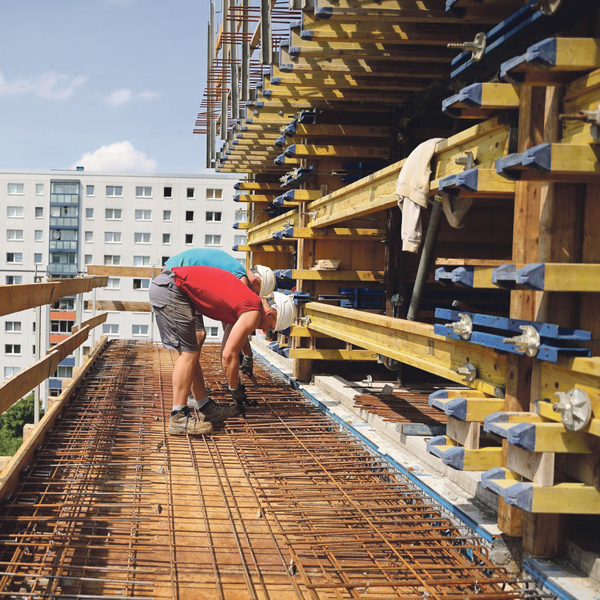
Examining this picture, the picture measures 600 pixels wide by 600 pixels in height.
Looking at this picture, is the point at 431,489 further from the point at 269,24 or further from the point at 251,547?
the point at 269,24

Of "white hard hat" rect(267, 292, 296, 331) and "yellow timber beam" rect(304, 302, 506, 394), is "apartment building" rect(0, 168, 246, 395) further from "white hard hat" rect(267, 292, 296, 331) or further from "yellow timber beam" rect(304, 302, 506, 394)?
"yellow timber beam" rect(304, 302, 506, 394)

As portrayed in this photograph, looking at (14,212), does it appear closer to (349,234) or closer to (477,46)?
(349,234)

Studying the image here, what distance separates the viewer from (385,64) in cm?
759

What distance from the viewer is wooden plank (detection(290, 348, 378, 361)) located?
29.8ft

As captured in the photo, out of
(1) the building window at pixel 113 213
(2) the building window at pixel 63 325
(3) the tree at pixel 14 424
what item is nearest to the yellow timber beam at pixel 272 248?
(3) the tree at pixel 14 424

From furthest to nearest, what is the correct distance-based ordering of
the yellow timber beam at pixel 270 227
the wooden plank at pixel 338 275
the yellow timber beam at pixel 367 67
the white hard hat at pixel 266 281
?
1. the yellow timber beam at pixel 270 227
2. the wooden plank at pixel 338 275
3. the white hard hat at pixel 266 281
4. the yellow timber beam at pixel 367 67

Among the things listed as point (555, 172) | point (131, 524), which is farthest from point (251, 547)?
point (555, 172)

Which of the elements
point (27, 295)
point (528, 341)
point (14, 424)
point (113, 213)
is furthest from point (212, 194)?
point (528, 341)

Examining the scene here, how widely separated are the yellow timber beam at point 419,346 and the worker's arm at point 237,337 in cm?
104

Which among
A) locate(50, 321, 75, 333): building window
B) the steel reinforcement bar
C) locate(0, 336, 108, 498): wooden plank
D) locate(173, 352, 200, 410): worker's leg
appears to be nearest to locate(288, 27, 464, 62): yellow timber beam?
locate(173, 352, 200, 410): worker's leg

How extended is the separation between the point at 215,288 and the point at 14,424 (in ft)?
159

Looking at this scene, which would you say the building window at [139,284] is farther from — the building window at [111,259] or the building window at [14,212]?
the building window at [14,212]

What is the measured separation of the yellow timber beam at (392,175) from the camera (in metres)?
4.06

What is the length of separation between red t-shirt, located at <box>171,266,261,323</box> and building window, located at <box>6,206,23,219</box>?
62349 millimetres
